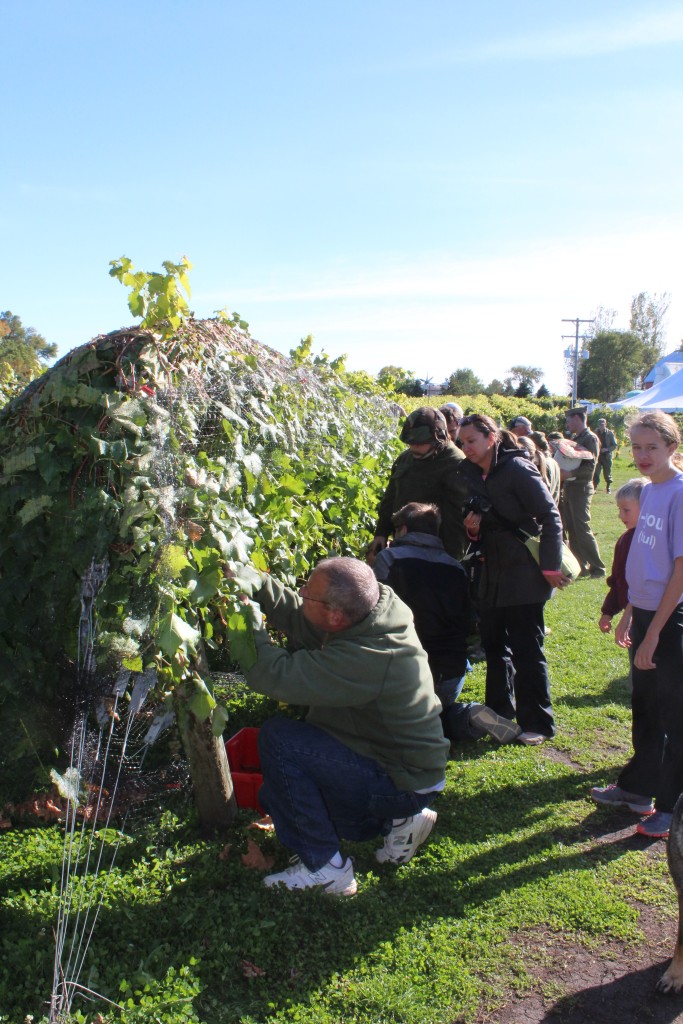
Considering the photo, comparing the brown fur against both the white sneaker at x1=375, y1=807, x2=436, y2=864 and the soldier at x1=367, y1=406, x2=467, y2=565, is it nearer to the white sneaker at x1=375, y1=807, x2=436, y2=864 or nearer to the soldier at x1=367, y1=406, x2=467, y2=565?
the white sneaker at x1=375, y1=807, x2=436, y2=864

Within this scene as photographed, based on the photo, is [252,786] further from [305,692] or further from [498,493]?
[498,493]

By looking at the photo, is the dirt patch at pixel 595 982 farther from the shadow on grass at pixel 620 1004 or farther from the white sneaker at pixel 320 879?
the white sneaker at pixel 320 879

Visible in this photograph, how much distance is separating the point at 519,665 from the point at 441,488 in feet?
4.07

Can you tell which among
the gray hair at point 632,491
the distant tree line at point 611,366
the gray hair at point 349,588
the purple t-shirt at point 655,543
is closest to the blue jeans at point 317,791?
the gray hair at point 349,588

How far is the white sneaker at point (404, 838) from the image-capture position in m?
3.61

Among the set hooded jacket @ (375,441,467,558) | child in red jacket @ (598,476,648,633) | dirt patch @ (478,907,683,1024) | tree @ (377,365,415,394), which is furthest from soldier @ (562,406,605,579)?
dirt patch @ (478,907,683,1024)

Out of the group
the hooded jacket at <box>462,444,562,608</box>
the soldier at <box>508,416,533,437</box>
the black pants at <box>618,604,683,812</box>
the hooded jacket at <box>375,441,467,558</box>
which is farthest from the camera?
the soldier at <box>508,416,533,437</box>

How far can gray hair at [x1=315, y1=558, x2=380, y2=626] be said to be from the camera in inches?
128

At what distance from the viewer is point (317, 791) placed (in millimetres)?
3445

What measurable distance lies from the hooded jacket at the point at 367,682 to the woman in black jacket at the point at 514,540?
1.44 metres

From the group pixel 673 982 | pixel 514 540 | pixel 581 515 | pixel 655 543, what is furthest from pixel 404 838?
pixel 581 515

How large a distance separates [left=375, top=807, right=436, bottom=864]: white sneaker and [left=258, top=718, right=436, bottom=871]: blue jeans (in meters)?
0.06

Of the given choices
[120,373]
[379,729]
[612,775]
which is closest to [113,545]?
[120,373]

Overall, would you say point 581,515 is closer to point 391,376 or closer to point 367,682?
point 391,376
